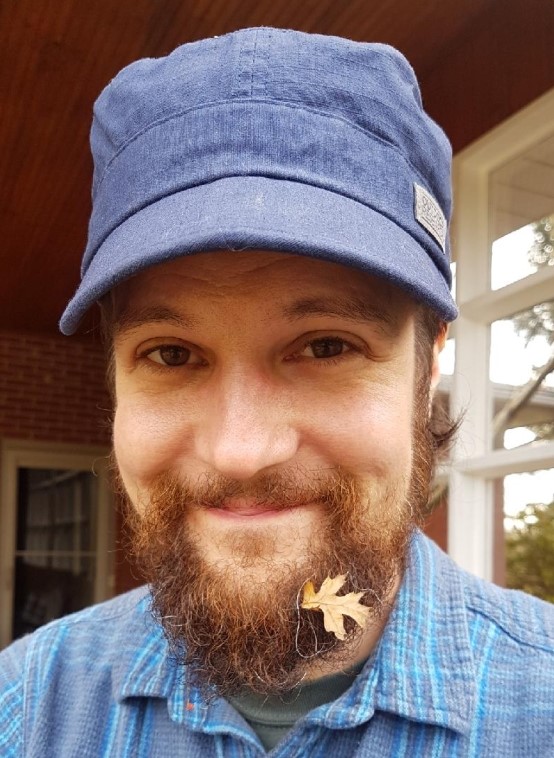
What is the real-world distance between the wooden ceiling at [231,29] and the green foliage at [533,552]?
4.91 ft

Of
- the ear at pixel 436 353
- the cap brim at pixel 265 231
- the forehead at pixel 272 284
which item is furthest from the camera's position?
the ear at pixel 436 353

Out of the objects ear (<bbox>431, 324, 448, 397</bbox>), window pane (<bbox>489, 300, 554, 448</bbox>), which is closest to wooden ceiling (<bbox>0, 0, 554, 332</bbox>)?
window pane (<bbox>489, 300, 554, 448</bbox>)

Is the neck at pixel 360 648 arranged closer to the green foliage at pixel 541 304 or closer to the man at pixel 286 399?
the man at pixel 286 399

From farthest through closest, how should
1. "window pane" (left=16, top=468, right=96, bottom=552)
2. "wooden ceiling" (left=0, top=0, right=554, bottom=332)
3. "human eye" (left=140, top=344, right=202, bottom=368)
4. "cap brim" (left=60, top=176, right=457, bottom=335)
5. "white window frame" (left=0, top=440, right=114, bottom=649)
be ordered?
"window pane" (left=16, top=468, right=96, bottom=552) < "white window frame" (left=0, top=440, right=114, bottom=649) < "wooden ceiling" (left=0, top=0, right=554, bottom=332) < "human eye" (left=140, top=344, right=202, bottom=368) < "cap brim" (left=60, top=176, right=457, bottom=335)

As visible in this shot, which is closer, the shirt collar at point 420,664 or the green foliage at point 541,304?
the shirt collar at point 420,664

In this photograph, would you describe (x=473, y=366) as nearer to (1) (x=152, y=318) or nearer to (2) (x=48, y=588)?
(1) (x=152, y=318)

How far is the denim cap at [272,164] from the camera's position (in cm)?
108

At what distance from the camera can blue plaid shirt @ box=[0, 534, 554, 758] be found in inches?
46.5

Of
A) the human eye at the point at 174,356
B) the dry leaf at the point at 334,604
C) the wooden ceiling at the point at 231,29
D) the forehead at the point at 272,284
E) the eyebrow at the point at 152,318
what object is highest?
the wooden ceiling at the point at 231,29

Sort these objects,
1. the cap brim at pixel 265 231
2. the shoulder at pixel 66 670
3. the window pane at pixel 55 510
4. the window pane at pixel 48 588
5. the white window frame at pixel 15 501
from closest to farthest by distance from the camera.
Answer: the cap brim at pixel 265 231 < the shoulder at pixel 66 670 < the white window frame at pixel 15 501 < the window pane at pixel 48 588 < the window pane at pixel 55 510

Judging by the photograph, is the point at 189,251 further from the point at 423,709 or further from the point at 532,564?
the point at 532,564

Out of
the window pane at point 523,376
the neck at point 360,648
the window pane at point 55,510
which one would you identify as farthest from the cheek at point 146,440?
the window pane at point 55,510

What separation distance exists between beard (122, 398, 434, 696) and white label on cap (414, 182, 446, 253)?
0.41 meters

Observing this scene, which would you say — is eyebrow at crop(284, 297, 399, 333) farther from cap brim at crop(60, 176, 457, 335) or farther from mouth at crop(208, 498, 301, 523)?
mouth at crop(208, 498, 301, 523)
